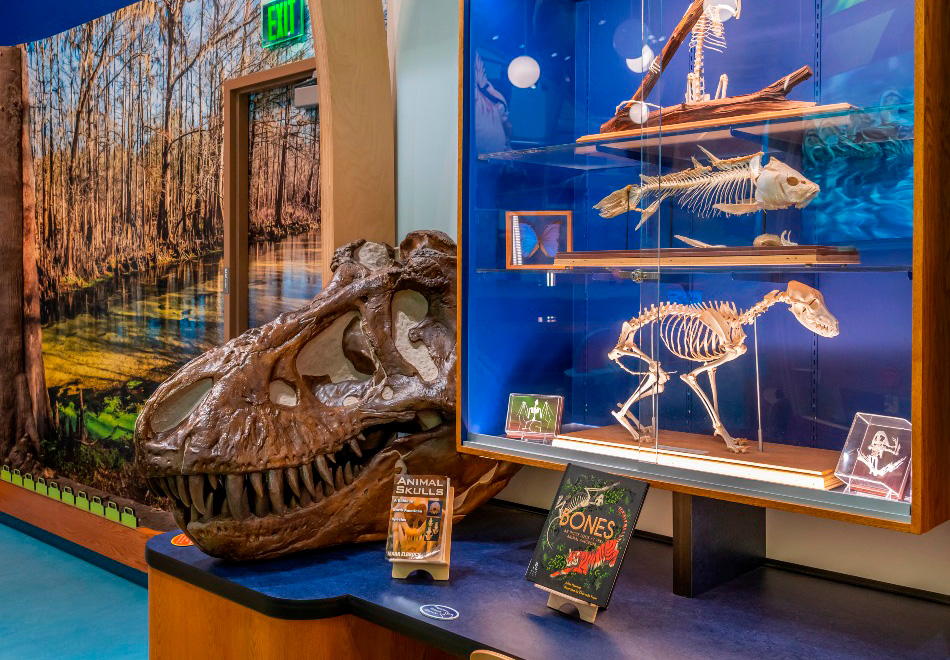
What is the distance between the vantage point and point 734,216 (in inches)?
79.1

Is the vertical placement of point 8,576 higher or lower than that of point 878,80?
lower

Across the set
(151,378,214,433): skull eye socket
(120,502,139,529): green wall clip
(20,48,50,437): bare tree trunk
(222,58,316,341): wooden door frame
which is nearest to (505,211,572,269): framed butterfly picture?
(151,378,214,433): skull eye socket

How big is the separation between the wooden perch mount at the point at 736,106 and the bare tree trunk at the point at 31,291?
4.61 meters

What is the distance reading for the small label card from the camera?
233 centimetres

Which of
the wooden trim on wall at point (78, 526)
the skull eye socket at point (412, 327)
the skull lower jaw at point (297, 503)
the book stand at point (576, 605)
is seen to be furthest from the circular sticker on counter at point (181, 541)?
the wooden trim on wall at point (78, 526)

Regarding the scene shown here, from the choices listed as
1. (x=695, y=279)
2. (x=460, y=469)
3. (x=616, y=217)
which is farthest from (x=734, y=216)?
(x=460, y=469)

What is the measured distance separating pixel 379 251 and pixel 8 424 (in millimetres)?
4021

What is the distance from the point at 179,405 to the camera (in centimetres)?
214

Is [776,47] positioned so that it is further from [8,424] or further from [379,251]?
[8,424]

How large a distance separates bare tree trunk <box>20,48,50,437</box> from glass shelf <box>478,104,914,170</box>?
423cm

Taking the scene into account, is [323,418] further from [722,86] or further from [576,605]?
[722,86]

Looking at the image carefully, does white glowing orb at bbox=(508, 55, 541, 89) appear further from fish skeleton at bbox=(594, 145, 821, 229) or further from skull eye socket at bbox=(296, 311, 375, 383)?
skull eye socket at bbox=(296, 311, 375, 383)

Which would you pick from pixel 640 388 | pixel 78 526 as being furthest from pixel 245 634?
pixel 78 526

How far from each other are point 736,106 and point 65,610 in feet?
12.0
